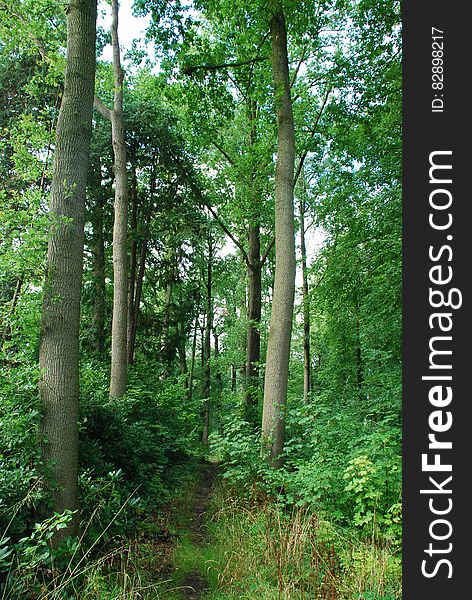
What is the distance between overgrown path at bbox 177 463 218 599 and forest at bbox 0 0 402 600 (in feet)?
0.20

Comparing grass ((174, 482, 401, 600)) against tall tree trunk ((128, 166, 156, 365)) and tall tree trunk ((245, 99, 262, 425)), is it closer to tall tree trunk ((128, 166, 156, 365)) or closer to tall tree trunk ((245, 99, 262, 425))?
tall tree trunk ((245, 99, 262, 425))

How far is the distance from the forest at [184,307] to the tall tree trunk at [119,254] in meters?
0.05

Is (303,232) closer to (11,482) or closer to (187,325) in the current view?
(187,325)

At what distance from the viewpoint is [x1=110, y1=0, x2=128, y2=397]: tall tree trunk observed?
346 inches

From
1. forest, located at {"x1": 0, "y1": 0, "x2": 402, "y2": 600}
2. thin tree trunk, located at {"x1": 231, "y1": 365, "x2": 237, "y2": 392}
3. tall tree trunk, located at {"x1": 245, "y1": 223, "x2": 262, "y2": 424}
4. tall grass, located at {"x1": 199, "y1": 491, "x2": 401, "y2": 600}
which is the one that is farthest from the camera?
thin tree trunk, located at {"x1": 231, "y1": 365, "x2": 237, "y2": 392}

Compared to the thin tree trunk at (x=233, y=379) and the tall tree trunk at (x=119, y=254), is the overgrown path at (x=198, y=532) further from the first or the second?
the thin tree trunk at (x=233, y=379)

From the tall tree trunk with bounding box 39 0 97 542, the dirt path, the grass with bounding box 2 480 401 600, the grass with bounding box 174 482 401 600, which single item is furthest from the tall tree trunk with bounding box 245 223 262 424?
the tall tree trunk with bounding box 39 0 97 542

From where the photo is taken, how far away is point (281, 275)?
21.5ft

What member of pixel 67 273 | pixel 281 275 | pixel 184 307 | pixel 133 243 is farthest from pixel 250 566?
pixel 184 307

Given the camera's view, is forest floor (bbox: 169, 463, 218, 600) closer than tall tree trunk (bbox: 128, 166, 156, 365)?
Yes

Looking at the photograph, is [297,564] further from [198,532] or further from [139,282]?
[139,282]

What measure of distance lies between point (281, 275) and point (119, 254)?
430cm

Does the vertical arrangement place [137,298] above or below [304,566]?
above

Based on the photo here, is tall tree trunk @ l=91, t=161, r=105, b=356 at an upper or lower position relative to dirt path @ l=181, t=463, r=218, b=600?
upper
